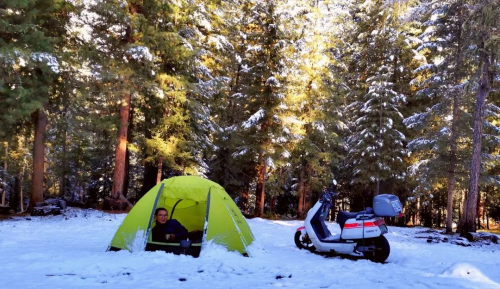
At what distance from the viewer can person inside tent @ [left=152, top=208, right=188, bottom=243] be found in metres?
7.30

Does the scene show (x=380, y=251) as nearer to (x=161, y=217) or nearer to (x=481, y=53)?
(x=161, y=217)

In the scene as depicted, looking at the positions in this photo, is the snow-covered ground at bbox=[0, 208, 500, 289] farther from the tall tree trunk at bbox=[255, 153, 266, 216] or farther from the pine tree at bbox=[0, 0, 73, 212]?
the tall tree trunk at bbox=[255, 153, 266, 216]

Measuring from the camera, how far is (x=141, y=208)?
736 centimetres

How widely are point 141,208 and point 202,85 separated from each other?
917cm

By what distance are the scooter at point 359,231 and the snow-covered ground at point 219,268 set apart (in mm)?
308

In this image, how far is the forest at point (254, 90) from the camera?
1255 centimetres

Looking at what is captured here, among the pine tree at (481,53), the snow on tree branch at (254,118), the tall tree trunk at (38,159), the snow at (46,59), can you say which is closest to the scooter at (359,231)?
the pine tree at (481,53)

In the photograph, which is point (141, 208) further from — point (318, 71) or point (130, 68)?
point (318, 71)

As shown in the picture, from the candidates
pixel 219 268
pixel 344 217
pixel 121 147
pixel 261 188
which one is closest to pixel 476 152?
pixel 344 217

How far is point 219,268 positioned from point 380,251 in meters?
3.35

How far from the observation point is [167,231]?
7.41 meters

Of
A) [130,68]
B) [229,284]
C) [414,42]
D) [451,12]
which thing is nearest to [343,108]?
[414,42]

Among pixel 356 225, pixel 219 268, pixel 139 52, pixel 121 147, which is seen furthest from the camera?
pixel 121 147

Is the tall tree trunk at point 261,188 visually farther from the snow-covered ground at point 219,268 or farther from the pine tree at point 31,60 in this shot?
the pine tree at point 31,60
